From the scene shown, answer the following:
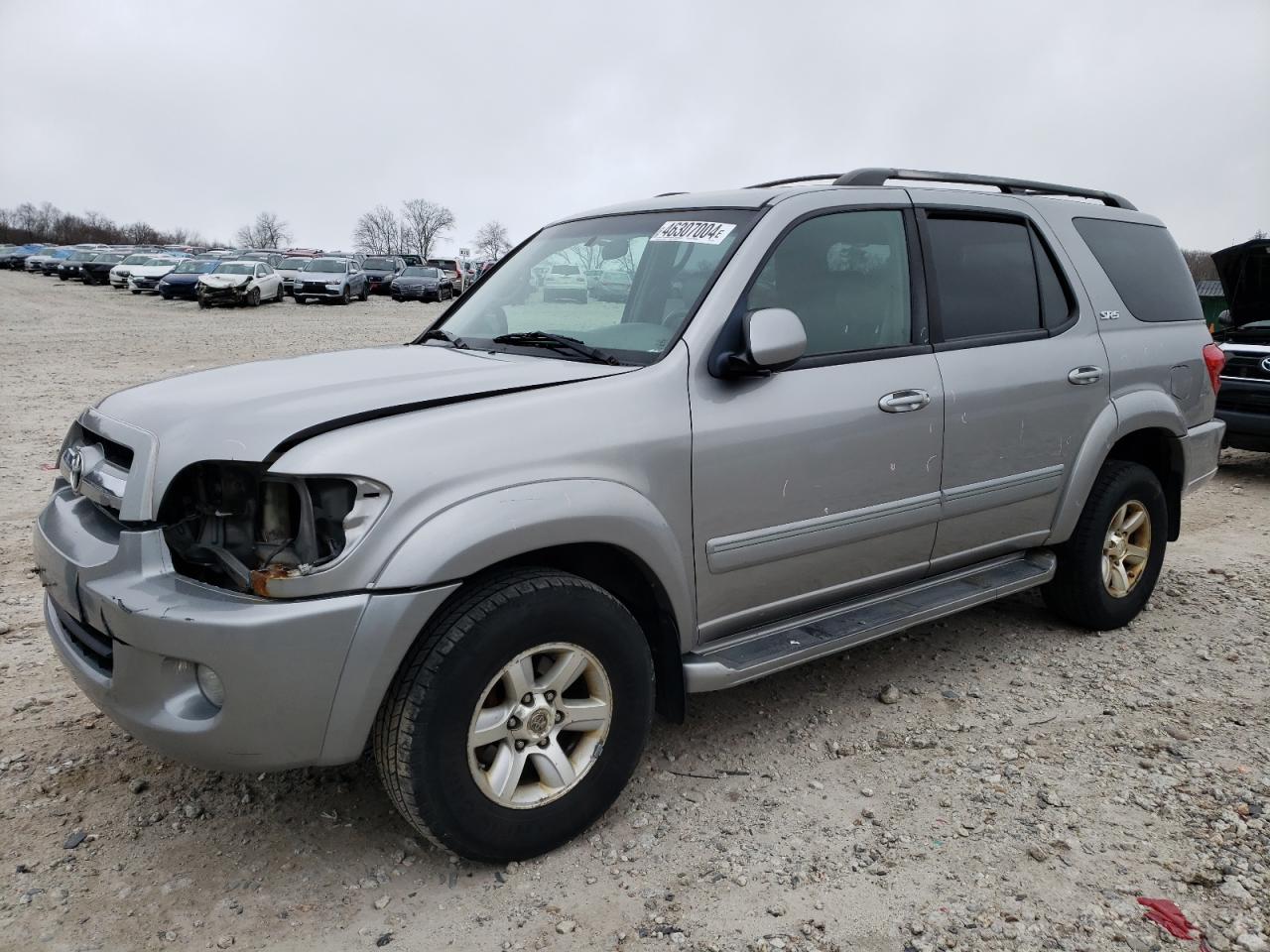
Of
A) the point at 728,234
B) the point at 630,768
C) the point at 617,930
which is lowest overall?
the point at 617,930

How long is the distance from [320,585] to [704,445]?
118 cm

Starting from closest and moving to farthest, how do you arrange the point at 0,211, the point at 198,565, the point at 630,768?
the point at 198,565, the point at 630,768, the point at 0,211

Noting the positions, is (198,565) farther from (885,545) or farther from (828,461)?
(885,545)

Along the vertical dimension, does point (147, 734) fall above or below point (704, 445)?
below

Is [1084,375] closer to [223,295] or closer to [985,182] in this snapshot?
[985,182]

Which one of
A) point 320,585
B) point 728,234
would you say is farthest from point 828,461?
point 320,585

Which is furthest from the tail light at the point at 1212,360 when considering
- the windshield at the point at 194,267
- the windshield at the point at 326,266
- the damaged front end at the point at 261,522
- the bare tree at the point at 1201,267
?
the windshield at the point at 194,267

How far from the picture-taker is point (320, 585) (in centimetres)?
237

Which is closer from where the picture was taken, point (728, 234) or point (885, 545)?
point (728, 234)

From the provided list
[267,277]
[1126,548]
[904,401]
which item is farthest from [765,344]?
[267,277]

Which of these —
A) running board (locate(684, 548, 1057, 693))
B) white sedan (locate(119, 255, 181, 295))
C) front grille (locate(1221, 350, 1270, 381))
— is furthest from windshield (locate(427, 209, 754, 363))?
white sedan (locate(119, 255, 181, 295))

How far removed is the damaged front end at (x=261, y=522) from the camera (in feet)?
7.91

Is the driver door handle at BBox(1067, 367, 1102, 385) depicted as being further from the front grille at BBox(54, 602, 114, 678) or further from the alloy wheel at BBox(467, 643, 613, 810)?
the front grille at BBox(54, 602, 114, 678)

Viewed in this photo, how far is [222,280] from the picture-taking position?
2842 cm
